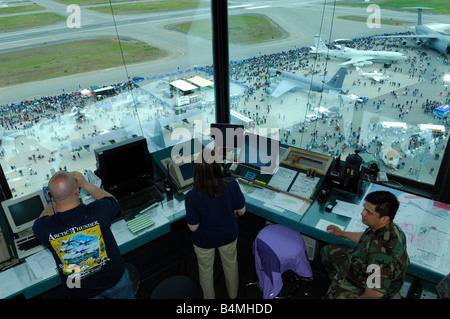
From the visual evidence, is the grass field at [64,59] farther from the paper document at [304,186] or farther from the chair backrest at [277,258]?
the chair backrest at [277,258]

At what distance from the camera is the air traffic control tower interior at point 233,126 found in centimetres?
257

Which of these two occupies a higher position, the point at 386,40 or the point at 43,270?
the point at 386,40

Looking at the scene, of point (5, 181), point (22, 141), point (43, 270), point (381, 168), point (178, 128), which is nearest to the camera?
point (43, 270)

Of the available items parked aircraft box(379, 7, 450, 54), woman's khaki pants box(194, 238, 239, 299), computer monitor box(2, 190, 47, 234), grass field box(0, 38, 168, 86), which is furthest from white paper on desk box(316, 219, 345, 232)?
grass field box(0, 38, 168, 86)

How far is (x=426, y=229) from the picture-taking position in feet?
7.91

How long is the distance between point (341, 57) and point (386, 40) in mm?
437

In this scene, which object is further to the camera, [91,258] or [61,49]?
[61,49]

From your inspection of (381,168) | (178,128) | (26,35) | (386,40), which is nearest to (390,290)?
(381,168)

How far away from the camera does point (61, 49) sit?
2.83m

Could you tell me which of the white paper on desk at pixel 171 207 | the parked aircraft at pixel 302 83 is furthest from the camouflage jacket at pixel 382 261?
the parked aircraft at pixel 302 83

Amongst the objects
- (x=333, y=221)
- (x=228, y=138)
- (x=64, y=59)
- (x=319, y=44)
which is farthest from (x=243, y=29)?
(x=333, y=221)

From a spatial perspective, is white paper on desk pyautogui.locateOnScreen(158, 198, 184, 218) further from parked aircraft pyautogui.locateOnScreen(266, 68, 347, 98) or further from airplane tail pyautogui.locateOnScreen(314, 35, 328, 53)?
airplane tail pyautogui.locateOnScreen(314, 35, 328, 53)

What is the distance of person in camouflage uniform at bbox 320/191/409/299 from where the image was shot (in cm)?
181

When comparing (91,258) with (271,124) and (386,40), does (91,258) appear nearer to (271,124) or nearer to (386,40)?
(271,124)
